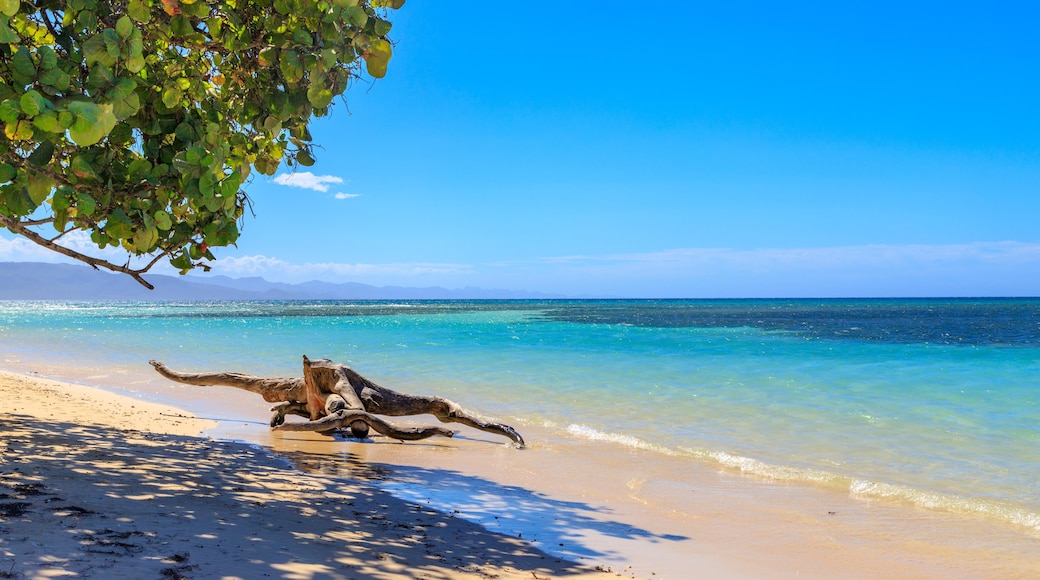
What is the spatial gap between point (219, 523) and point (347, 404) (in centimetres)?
453

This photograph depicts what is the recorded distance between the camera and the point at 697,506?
7301mm

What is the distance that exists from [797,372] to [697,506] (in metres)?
14.0

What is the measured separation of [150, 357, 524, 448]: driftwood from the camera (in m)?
9.34

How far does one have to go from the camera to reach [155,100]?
4.89 m

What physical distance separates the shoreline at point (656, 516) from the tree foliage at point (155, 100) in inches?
121

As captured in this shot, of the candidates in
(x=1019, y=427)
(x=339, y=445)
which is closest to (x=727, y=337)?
(x=1019, y=427)

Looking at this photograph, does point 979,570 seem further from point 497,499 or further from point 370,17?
point 370,17

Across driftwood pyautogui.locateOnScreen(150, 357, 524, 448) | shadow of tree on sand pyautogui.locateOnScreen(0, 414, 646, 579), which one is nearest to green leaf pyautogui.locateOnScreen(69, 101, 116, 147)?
shadow of tree on sand pyautogui.locateOnScreen(0, 414, 646, 579)

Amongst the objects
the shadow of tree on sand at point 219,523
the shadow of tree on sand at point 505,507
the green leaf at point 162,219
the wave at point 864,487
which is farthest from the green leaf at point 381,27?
the wave at point 864,487

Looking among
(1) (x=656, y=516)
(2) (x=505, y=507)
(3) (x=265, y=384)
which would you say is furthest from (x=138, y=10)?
(3) (x=265, y=384)

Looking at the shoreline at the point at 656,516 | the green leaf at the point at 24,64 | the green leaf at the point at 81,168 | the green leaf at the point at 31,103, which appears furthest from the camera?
the shoreline at the point at 656,516

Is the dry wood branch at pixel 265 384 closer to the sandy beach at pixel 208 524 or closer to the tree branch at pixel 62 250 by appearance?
the sandy beach at pixel 208 524

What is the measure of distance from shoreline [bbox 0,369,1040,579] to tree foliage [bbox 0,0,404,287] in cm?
307

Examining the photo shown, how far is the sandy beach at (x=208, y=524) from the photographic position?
4.14 m
